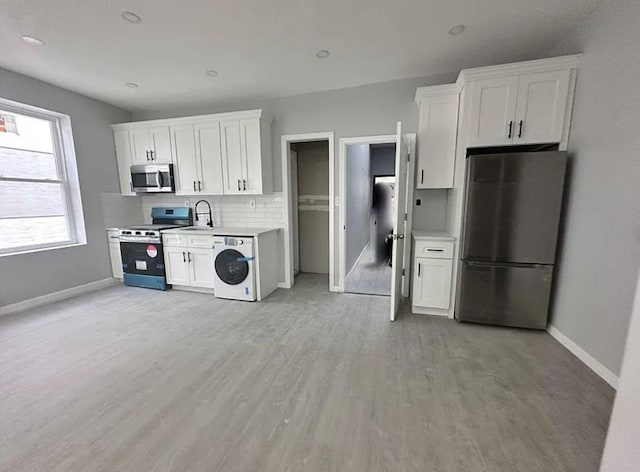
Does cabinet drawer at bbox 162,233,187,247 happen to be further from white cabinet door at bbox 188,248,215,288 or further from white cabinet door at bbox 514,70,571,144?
white cabinet door at bbox 514,70,571,144

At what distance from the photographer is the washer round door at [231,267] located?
3373 millimetres

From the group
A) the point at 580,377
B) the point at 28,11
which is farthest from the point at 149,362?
the point at 580,377

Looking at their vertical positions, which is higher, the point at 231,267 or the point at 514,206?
the point at 514,206

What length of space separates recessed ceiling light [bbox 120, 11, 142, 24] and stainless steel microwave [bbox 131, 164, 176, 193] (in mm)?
2047

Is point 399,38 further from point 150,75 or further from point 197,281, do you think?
point 197,281

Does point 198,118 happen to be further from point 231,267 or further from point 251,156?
point 231,267

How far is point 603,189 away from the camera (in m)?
2.03

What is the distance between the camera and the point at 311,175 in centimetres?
461

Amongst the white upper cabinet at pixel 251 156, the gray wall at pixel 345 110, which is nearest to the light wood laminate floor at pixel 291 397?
the gray wall at pixel 345 110

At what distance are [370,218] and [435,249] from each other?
16.1ft

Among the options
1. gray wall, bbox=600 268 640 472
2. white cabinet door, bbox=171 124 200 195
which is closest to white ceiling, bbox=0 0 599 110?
white cabinet door, bbox=171 124 200 195

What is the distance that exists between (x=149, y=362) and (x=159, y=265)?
6.56ft

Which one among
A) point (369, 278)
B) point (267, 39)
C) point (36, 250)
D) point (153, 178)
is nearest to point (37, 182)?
point (36, 250)

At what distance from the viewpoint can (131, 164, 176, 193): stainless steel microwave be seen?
3934 millimetres
